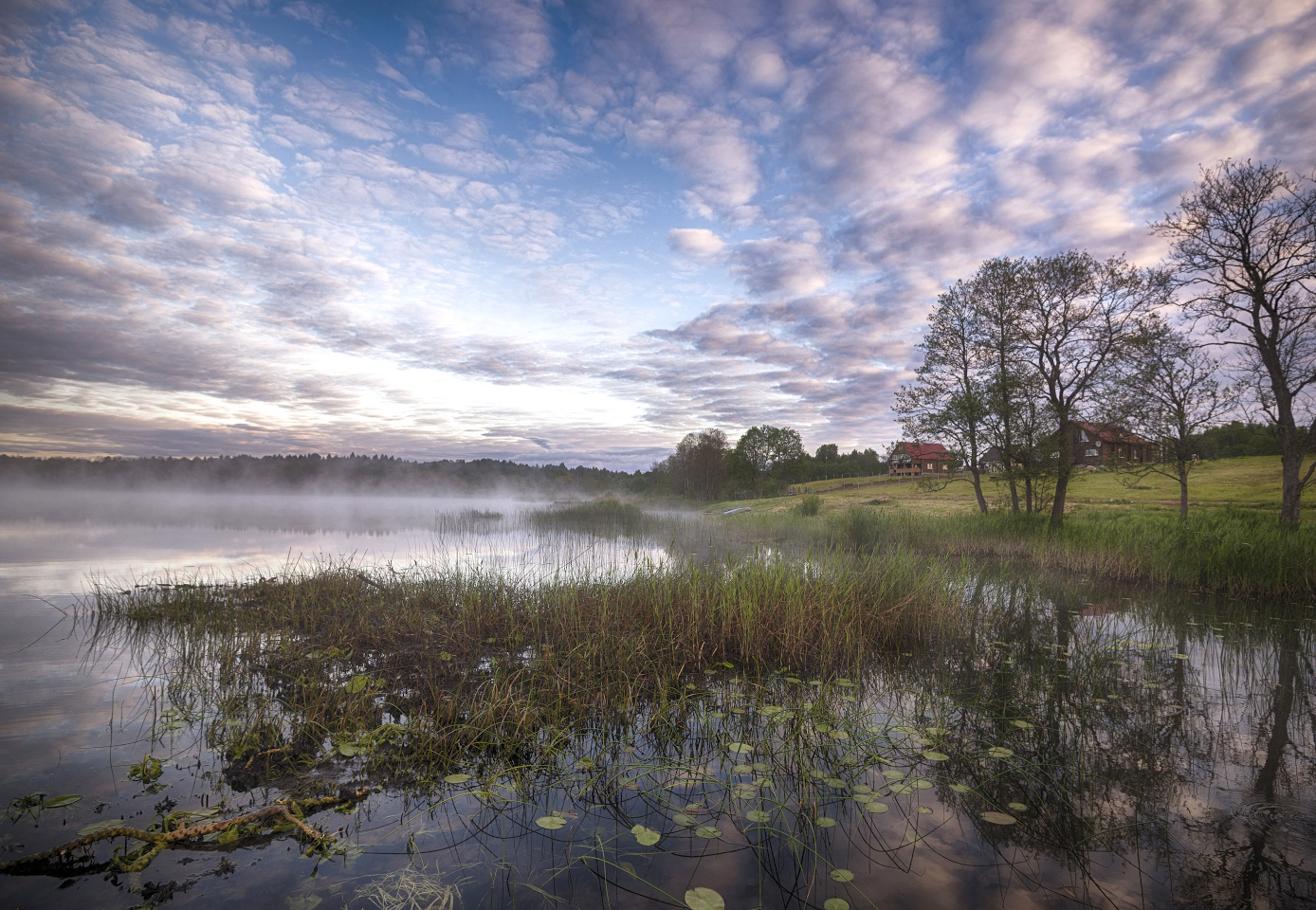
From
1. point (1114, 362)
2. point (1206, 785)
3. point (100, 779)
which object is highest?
point (1114, 362)

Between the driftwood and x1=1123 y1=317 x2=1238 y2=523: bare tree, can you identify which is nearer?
the driftwood

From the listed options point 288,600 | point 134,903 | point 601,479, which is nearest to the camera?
point 134,903

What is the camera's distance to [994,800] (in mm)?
3352

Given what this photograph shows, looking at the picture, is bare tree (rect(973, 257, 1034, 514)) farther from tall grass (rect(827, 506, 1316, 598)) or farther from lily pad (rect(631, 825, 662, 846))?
lily pad (rect(631, 825, 662, 846))

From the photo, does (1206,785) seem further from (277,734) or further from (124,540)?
(124,540)

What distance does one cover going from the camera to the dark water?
2566 mm

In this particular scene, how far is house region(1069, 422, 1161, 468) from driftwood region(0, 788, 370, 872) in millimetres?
20861

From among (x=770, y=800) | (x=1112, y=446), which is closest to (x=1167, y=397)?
(x=1112, y=446)

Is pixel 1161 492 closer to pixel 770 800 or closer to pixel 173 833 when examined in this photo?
pixel 770 800

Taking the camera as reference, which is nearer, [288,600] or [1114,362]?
[288,600]

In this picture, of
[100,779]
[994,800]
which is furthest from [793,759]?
[100,779]

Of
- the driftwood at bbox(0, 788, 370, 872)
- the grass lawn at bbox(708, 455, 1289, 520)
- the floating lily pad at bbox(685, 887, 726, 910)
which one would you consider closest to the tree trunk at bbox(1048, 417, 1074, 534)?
the grass lawn at bbox(708, 455, 1289, 520)

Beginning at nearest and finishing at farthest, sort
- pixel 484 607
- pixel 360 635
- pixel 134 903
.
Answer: pixel 134 903 → pixel 360 635 → pixel 484 607

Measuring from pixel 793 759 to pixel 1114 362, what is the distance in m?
18.9
